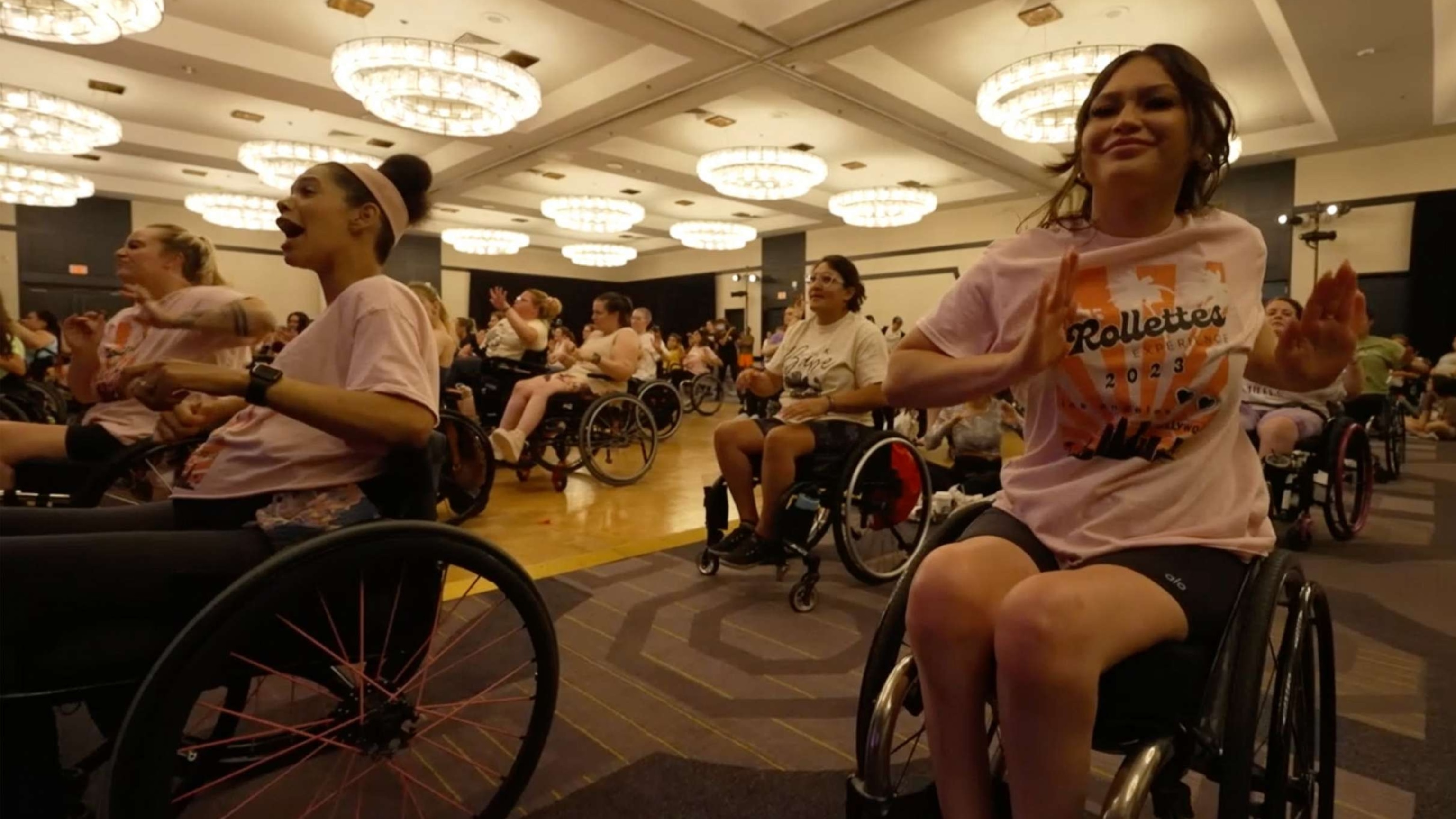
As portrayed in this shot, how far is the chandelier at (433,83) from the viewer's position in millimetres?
4781

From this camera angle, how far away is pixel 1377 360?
4.59 m

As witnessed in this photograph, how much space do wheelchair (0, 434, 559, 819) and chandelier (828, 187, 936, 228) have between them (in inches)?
307

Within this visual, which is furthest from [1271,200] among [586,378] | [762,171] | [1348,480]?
[586,378]

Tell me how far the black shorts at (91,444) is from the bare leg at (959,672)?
2.07 metres

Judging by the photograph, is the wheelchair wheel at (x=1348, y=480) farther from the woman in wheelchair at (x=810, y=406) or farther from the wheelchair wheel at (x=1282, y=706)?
the wheelchair wheel at (x=1282, y=706)

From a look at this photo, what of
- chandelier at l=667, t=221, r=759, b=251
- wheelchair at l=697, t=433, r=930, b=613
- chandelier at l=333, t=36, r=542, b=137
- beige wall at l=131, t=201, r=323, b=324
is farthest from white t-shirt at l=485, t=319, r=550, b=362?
beige wall at l=131, t=201, r=323, b=324

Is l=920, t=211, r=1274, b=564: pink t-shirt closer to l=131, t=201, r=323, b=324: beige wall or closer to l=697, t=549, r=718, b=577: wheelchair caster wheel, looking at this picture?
l=697, t=549, r=718, b=577: wheelchair caster wheel

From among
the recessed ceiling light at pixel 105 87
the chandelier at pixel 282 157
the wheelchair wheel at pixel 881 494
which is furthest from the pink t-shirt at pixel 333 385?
the recessed ceiling light at pixel 105 87

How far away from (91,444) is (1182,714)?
245cm

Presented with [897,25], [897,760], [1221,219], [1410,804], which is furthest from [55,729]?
[897,25]

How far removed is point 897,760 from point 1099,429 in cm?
90

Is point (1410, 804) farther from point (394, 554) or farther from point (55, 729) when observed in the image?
point (55, 729)

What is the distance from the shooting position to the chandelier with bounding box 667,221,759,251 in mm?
10500

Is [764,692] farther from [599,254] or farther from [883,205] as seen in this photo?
[599,254]
